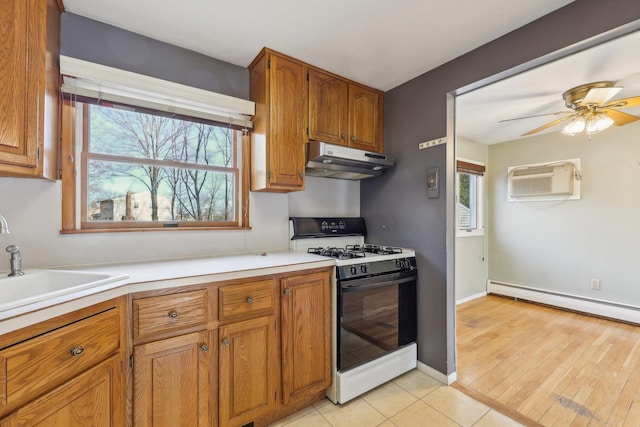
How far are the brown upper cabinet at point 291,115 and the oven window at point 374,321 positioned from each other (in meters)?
0.93

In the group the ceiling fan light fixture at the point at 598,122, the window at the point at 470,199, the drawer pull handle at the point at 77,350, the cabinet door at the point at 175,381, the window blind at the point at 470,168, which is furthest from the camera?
the window at the point at 470,199

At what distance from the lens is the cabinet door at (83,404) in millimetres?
875

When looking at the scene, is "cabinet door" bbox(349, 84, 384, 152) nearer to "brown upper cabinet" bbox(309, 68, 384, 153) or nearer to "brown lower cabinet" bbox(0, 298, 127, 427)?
"brown upper cabinet" bbox(309, 68, 384, 153)

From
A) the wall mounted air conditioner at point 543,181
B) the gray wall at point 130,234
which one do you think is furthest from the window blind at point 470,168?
the gray wall at point 130,234

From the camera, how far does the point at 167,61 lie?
1.82 meters

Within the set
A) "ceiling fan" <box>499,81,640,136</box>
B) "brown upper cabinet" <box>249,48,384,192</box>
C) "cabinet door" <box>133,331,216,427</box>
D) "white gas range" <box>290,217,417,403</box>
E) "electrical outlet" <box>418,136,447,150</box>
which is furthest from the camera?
"ceiling fan" <box>499,81,640,136</box>

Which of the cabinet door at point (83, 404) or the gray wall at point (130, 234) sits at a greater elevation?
the gray wall at point (130, 234)

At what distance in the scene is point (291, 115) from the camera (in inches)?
77.9

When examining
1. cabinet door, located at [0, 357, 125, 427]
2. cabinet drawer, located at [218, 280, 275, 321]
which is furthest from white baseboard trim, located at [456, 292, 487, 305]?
cabinet door, located at [0, 357, 125, 427]

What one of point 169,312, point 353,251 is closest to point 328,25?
point 353,251

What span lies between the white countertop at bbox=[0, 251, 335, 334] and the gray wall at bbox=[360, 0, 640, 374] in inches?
33.6

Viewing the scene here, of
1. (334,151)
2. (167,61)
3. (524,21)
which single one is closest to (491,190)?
(524,21)

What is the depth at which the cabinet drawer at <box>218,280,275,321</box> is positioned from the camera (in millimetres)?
1416

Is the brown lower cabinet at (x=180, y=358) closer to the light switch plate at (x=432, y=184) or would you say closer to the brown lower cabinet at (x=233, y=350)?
the brown lower cabinet at (x=233, y=350)
